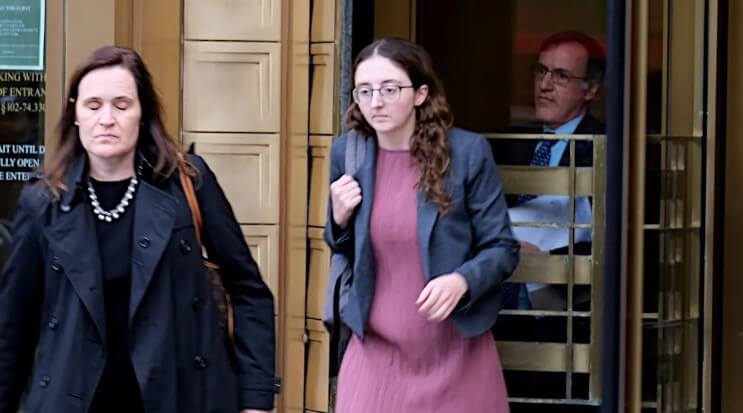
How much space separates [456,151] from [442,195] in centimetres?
19

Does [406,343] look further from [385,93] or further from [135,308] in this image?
[135,308]

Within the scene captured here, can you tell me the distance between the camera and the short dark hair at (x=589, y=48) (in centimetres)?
699

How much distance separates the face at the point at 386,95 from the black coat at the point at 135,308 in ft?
2.98

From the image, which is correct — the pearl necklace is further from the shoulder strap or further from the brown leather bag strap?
the shoulder strap

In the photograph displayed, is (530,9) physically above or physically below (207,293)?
above

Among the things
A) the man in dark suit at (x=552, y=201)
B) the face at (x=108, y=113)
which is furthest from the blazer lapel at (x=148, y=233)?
the man in dark suit at (x=552, y=201)

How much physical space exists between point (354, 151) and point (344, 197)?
0.19 metres

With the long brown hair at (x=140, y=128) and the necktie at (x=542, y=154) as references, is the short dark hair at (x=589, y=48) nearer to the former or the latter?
Answer: the necktie at (x=542, y=154)

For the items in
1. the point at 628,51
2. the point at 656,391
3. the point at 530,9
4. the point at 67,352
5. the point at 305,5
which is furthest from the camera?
the point at 530,9

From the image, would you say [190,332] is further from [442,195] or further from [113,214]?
[442,195]

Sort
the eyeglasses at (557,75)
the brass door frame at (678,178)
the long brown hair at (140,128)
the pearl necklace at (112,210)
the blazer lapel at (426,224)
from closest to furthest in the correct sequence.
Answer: the pearl necklace at (112,210)
the long brown hair at (140,128)
the brass door frame at (678,178)
the blazer lapel at (426,224)
the eyeglasses at (557,75)

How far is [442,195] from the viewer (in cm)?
468

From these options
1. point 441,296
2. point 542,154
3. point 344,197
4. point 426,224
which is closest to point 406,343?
point 441,296

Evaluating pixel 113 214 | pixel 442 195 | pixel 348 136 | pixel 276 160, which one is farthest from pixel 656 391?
pixel 276 160
